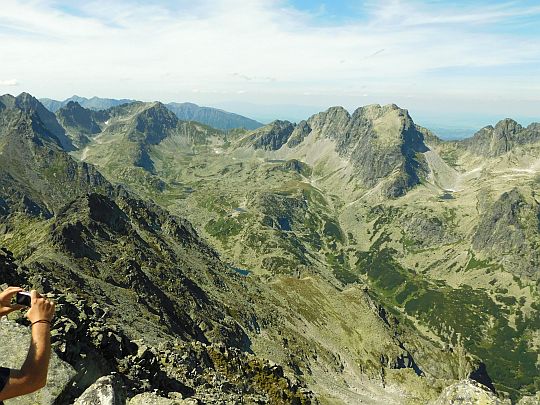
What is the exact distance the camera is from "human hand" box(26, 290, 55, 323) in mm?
9562

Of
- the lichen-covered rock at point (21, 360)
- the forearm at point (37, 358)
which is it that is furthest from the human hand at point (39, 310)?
the lichen-covered rock at point (21, 360)

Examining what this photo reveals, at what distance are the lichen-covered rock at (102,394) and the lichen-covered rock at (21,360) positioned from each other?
6.59ft

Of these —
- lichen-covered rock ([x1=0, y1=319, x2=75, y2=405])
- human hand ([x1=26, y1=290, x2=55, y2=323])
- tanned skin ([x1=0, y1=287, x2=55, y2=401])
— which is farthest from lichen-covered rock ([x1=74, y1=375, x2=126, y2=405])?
human hand ([x1=26, y1=290, x2=55, y2=323])

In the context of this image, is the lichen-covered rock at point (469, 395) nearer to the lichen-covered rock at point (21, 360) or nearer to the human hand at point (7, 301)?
the lichen-covered rock at point (21, 360)

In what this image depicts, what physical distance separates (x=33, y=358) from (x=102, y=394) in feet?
41.2

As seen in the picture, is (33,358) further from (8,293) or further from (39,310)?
(8,293)

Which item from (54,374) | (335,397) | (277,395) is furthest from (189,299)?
(54,374)

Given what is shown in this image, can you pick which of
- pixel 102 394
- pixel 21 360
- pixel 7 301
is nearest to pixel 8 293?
pixel 7 301

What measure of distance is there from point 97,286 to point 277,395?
179 ft

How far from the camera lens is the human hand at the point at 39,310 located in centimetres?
956

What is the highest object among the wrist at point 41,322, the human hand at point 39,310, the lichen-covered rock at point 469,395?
the human hand at point 39,310

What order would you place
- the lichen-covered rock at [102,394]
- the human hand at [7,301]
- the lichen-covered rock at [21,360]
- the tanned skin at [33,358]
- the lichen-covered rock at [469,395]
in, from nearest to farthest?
the tanned skin at [33,358] < the human hand at [7,301] < the lichen-covered rock at [102,394] < the lichen-covered rock at [21,360] < the lichen-covered rock at [469,395]

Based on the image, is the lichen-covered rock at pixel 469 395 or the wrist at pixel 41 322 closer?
the wrist at pixel 41 322

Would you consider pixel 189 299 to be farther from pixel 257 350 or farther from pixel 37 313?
pixel 37 313
